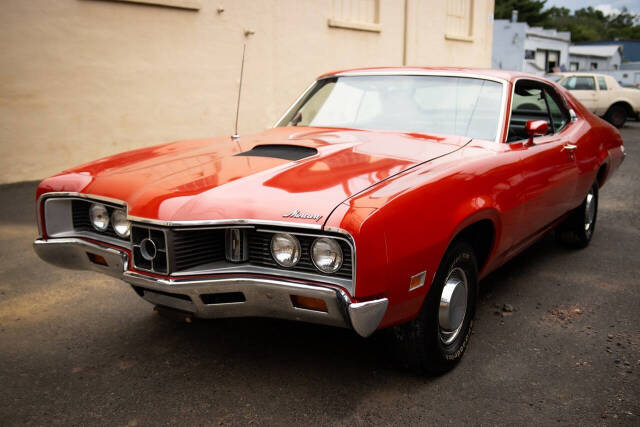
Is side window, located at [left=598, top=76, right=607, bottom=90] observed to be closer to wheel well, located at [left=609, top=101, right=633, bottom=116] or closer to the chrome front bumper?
wheel well, located at [left=609, top=101, right=633, bottom=116]

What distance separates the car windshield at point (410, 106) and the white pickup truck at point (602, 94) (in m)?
14.6

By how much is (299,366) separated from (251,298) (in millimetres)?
729

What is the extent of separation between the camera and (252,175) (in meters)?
2.67

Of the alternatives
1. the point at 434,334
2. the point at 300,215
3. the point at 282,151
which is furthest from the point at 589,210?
the point at 300,215

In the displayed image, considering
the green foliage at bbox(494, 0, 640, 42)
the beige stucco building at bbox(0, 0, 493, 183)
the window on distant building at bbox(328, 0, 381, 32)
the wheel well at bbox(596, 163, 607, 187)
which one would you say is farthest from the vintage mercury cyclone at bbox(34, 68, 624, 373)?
the green foliage at bbox(494, 0, 640, 42)

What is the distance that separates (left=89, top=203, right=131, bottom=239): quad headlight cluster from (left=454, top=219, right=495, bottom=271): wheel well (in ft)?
5.38

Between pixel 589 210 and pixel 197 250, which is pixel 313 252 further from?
pixel 589 210

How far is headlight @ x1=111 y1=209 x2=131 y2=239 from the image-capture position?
9.04ft

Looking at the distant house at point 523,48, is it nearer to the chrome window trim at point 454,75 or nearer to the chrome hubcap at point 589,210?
the chrome hubcap at point 589,210

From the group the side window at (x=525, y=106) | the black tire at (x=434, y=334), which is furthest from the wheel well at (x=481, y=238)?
the side window at (x=525, y=106)

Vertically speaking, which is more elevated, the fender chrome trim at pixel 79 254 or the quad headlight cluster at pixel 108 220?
the quad headlight cluster at pixel 108 220

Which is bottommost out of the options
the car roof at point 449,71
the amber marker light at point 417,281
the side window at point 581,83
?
the amber marker light at point 417,281

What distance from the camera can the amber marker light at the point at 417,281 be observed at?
7.89ft

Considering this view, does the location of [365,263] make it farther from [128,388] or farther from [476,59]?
[476,59]
